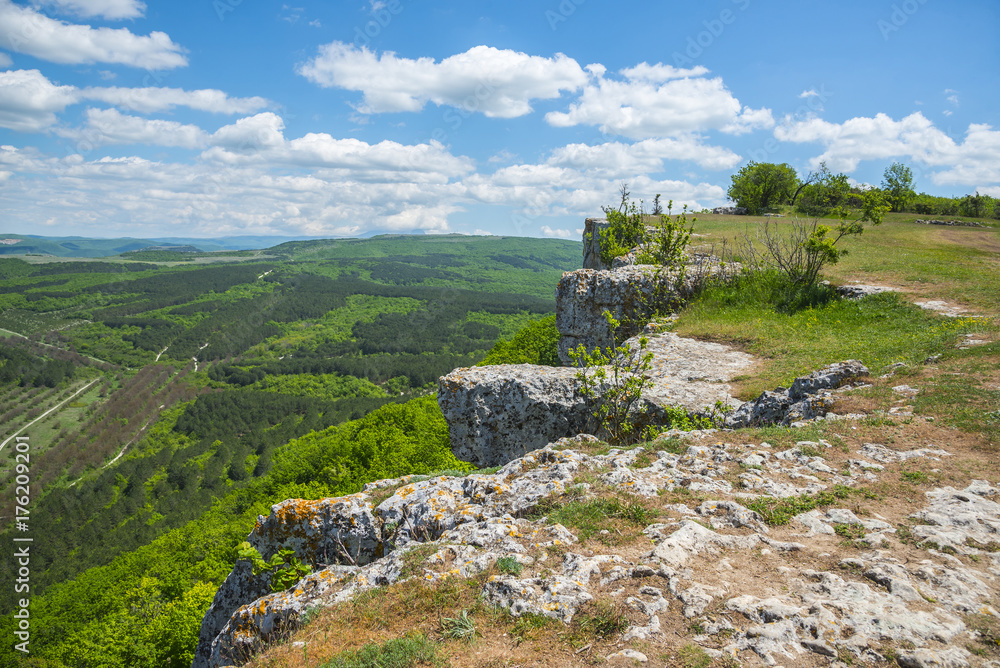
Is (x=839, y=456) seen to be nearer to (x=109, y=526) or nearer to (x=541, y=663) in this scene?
(x=541, y=663)

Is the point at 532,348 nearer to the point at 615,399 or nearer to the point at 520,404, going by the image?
the point at 520,404

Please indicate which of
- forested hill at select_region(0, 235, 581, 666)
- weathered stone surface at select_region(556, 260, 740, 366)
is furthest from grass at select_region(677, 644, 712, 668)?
weathered stone surface at select_region(556, 260, 740, 366)

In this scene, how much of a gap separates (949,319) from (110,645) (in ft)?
150

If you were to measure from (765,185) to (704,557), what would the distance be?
5366 cm

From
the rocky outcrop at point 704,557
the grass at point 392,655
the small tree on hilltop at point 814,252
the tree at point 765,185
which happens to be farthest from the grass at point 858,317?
the tree at point 765,185

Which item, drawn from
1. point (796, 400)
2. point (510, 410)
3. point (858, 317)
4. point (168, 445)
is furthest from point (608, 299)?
point (168, 445)

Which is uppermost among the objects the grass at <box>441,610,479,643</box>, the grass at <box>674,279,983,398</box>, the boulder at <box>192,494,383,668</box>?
the grass at <box>674,279,983,398</box>

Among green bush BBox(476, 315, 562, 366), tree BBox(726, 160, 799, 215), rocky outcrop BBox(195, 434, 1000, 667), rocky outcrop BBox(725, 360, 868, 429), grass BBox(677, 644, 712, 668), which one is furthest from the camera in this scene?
tree BBox(726, 160, 799, 215)

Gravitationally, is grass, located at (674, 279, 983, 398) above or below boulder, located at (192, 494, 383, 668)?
above

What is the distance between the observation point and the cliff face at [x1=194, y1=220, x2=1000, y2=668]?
159 inches

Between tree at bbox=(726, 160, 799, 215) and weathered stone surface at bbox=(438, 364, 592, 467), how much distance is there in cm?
4528

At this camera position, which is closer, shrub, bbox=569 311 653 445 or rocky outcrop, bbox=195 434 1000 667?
rocky outcrop, bbox=195 434 1000 667

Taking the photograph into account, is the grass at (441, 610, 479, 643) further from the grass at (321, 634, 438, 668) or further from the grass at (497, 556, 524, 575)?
the grass at (497, 556, 524, 575)

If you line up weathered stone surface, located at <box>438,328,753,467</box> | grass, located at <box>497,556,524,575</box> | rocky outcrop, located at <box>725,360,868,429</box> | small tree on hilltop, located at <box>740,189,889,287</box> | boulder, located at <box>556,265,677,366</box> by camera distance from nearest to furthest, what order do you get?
grass, located at <box>497,556,524,575</box> → rocky outcrop, located at <box>725,360,868,429</box> → weathered stone surface, located at <box>438,328,753,467</box> → small tree on hilltop, located at <box>740,189,889,287</box> → boulder, located at <box>556,265,677,366</box>
